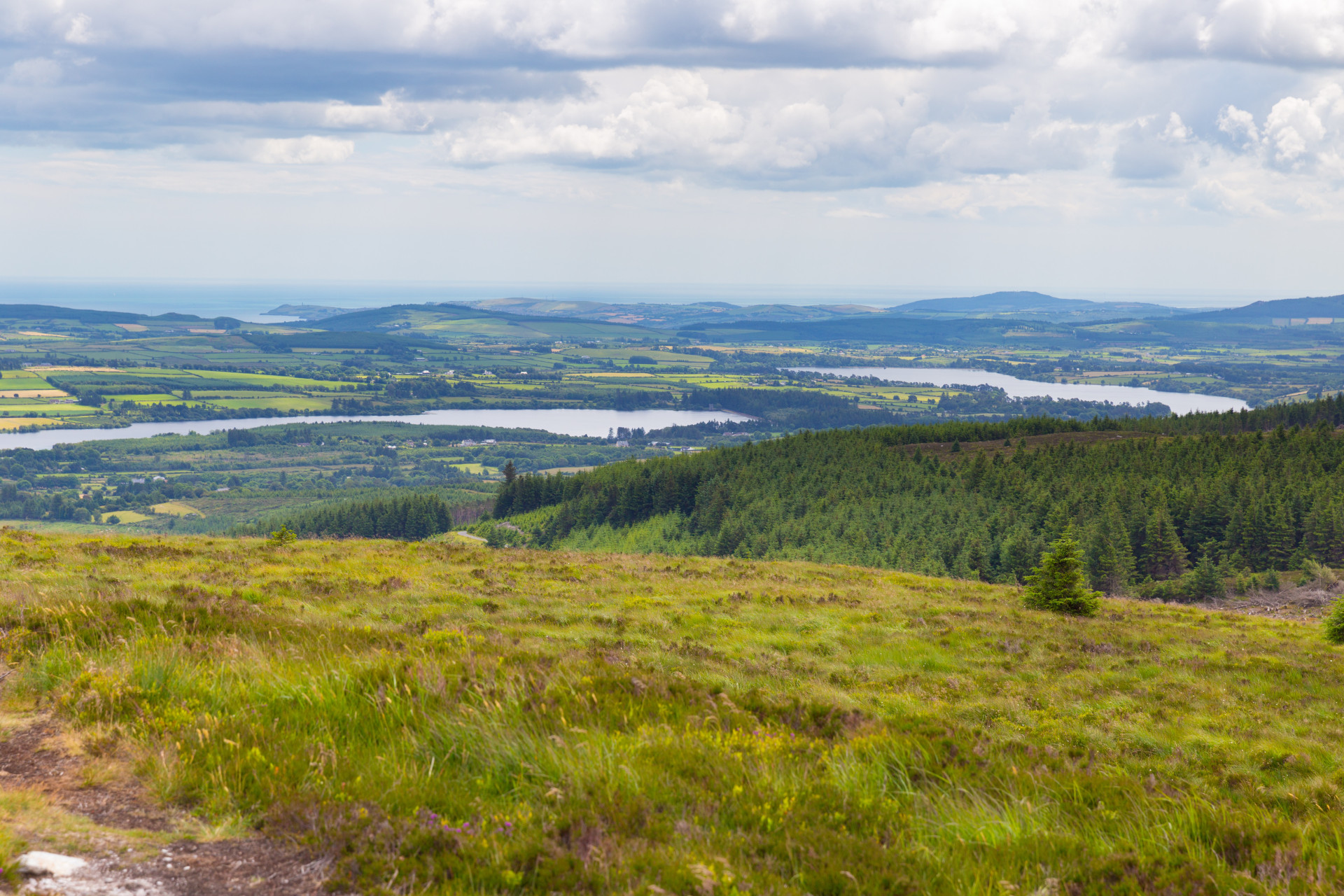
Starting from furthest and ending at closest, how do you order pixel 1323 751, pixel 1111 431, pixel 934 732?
pixel 1111 431, pixel 1323 751, pixel 934 732

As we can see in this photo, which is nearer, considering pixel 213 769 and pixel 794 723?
pixel 213 769

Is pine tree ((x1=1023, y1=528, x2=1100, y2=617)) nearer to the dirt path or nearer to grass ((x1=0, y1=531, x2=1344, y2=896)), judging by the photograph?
grass ((x1=0, y1=531, x2=1344, y2=896))

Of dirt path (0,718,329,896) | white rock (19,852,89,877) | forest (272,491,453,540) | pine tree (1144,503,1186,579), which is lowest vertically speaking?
forest (272,491,453,540)

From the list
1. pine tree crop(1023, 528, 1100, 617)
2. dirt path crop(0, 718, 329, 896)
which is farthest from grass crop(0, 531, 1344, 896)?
pine tree crop(1023, 528, 1100, 617)

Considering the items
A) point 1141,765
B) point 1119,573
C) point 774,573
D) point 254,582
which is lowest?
point 1119,573

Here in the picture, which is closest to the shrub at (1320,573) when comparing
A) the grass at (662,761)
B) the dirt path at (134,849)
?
the grass at (662,761)

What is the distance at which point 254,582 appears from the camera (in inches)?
854

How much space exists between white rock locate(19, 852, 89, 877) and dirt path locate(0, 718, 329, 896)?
6 cm

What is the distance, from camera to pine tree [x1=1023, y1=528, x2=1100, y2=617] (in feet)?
89.0

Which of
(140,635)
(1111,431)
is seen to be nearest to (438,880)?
(140,635)

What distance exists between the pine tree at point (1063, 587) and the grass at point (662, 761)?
9.98 metres

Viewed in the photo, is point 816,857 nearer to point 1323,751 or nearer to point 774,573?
point 1323,751

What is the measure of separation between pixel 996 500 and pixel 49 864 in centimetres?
8344

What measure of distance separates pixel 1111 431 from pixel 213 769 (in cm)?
12470
